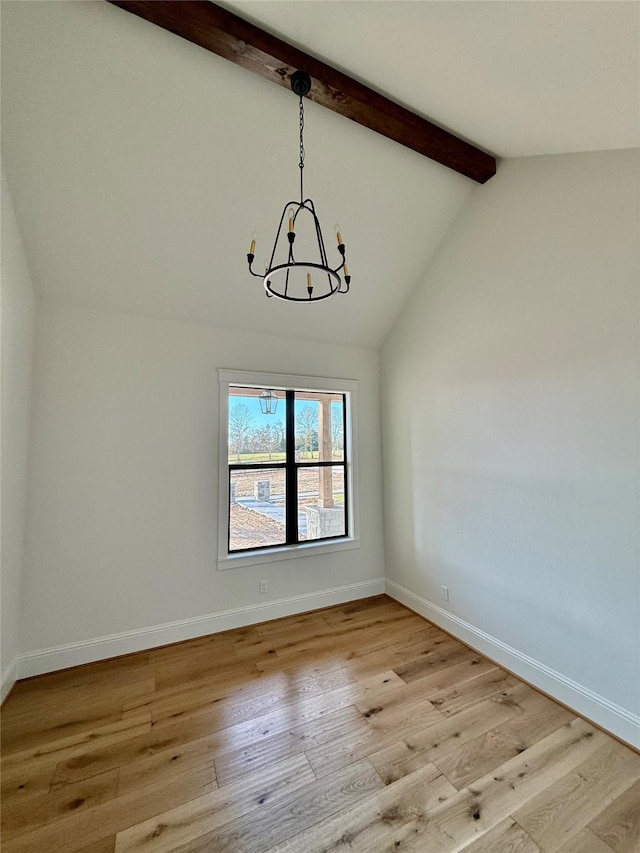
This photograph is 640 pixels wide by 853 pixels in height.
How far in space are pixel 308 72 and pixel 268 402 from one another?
2345 mm

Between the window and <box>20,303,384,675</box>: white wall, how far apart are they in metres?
0.14

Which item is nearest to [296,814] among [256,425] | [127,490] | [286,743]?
[286,743]

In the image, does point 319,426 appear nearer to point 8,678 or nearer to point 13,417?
point 13,417

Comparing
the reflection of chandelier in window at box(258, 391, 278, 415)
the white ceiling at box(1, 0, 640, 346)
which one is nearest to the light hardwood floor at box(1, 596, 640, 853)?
the reflection of chandelier in window at box(258, 391, 278, 415)

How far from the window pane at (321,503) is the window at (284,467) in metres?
0.01

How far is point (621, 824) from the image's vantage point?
4.82 ft

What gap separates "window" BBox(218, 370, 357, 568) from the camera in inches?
127

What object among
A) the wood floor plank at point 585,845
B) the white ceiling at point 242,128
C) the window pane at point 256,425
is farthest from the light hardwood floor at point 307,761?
the white ceiling at point 242,128

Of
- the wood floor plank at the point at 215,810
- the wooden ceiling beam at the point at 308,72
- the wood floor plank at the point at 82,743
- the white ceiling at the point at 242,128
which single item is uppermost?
the wooden ceiling beam at the point at 308,72

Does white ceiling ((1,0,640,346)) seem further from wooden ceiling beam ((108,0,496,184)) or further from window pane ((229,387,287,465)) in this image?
window pane ((229,387,287,465))

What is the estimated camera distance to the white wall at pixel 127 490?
2551mm

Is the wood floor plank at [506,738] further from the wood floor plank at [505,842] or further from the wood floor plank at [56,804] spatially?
the wood floor plank at [56,804]

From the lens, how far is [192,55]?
1.79 m

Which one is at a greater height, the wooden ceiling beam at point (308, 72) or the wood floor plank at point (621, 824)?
the wooden ceiling beam at point (308, 72)
